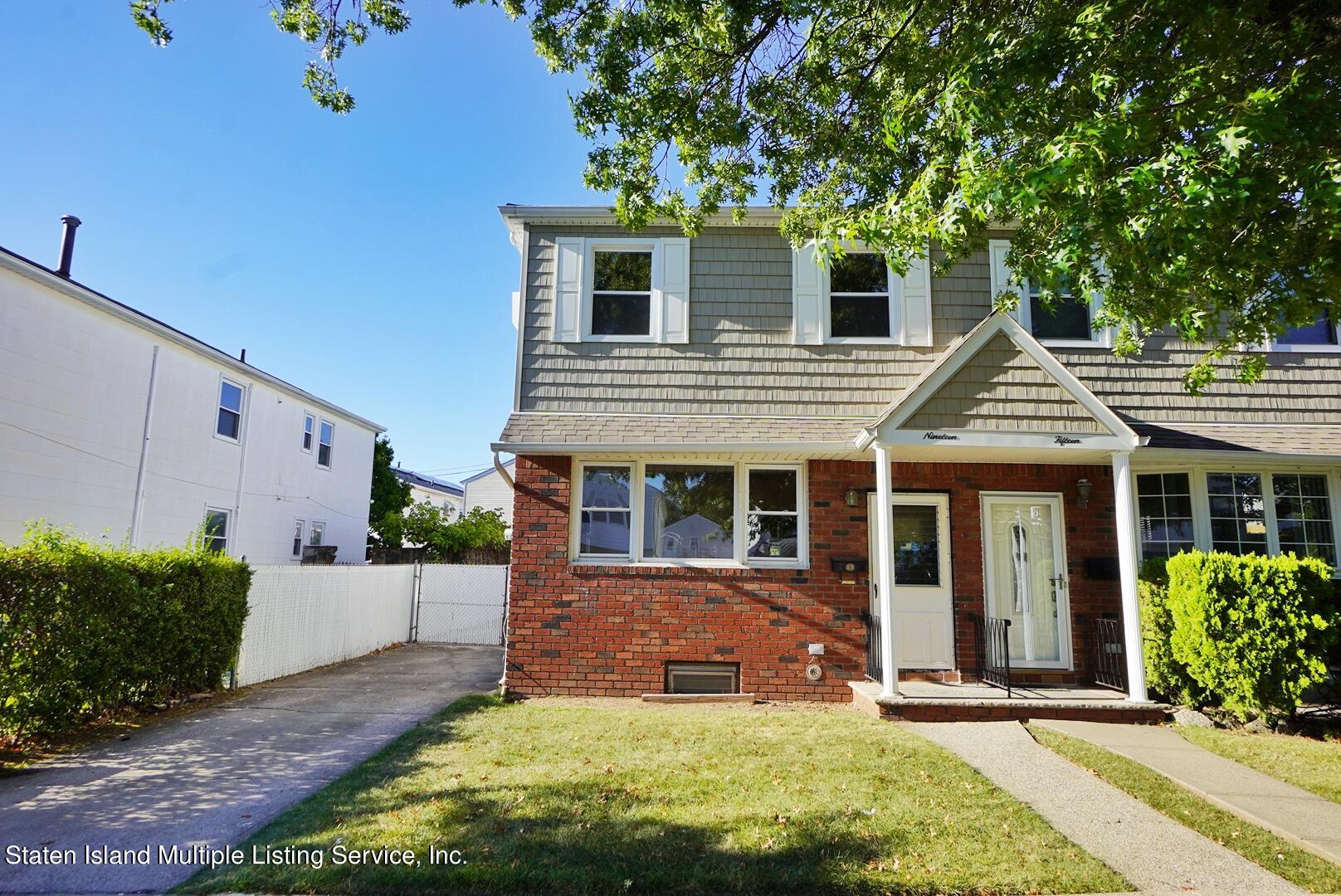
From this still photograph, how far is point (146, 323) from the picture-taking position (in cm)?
1300

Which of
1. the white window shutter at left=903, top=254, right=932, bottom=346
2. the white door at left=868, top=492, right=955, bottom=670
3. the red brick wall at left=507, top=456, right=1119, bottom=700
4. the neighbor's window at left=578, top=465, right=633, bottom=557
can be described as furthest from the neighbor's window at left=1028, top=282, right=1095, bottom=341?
the neighbor's window at left=578, top=465, right=633, bottom=557

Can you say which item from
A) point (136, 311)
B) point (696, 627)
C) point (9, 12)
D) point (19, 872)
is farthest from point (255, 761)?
point (136, 311)

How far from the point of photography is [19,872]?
3.94 meters

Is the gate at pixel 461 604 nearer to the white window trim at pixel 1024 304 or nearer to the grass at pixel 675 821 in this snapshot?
the grass at pixel 675 821

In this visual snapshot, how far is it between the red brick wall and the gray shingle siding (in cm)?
103

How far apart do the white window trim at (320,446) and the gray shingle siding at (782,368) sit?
12.2 meters

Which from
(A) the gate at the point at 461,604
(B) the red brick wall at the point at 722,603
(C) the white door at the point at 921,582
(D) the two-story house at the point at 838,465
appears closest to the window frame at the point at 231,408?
(A) the gate at the point at 461,604

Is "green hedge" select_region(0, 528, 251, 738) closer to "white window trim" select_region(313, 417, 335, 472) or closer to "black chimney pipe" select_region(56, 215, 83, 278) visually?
"black chimney pipe" select_region(56, 215, 83, 278)

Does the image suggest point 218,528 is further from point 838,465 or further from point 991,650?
point 991,650

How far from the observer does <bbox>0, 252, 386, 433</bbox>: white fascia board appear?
424 inches

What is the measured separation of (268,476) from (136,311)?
17.5 ft

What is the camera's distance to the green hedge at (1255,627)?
7.12 meters

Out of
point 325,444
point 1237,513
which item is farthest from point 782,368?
point 325,444

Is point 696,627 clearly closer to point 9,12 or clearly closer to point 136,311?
point 9,12
